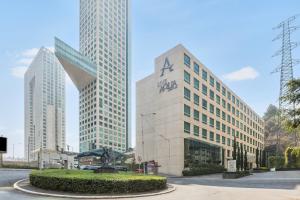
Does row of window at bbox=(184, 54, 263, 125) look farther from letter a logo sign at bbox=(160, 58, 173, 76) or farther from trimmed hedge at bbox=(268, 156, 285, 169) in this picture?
trimmed hedge at bbox=(268, 156, 285, 169)

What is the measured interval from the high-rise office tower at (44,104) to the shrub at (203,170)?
97619mm

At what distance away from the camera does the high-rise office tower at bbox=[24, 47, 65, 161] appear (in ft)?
529

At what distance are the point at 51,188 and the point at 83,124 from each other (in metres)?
140

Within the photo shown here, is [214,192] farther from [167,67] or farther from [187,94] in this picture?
[167,67]

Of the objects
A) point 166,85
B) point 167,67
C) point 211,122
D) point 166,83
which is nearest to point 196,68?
point 167,67

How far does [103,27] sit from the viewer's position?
→ 170 m

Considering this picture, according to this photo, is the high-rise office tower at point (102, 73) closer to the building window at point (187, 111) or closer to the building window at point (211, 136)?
the building window at point (211, 136)

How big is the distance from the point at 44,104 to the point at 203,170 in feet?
370

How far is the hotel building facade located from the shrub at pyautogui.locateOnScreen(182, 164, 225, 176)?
1.38 metres

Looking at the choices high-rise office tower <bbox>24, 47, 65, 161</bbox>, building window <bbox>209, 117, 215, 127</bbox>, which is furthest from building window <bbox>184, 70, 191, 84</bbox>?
high-rise office tower <bbox>24, 47, 65, 161</bbox>

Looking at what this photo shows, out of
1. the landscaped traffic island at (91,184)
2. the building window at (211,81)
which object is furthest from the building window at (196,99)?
the landscaped traffic island at (91,184)

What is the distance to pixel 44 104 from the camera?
538ft

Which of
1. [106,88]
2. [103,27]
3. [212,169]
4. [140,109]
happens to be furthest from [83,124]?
[212,169]

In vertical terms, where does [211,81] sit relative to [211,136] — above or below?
above
